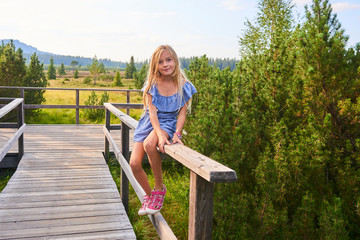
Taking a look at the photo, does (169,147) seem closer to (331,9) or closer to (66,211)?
(66,211)

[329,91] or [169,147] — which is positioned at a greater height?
[329,91]

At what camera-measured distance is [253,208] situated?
3.22 metres

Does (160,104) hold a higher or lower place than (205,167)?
higher

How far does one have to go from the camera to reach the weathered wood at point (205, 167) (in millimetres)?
1386

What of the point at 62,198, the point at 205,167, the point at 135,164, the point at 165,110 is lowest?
the point at 62,198

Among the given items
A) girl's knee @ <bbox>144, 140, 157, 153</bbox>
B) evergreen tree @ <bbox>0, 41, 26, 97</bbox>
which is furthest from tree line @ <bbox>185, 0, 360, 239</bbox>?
evergreen tree @ <bbox>0, 41, 26, 97</bbox>

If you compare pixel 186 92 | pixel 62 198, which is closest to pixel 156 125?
pixel 186 92

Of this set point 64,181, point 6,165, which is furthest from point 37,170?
point 6,165

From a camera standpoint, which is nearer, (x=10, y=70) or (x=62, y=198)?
(x=62, y=198)

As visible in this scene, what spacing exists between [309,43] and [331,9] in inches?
17.9

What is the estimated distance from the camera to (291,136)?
337 centimetres

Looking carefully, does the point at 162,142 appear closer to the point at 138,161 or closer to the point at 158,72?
the point at 138,161

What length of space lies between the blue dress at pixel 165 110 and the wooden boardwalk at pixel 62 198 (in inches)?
48.0

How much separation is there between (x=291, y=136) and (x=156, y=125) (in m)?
1.68
